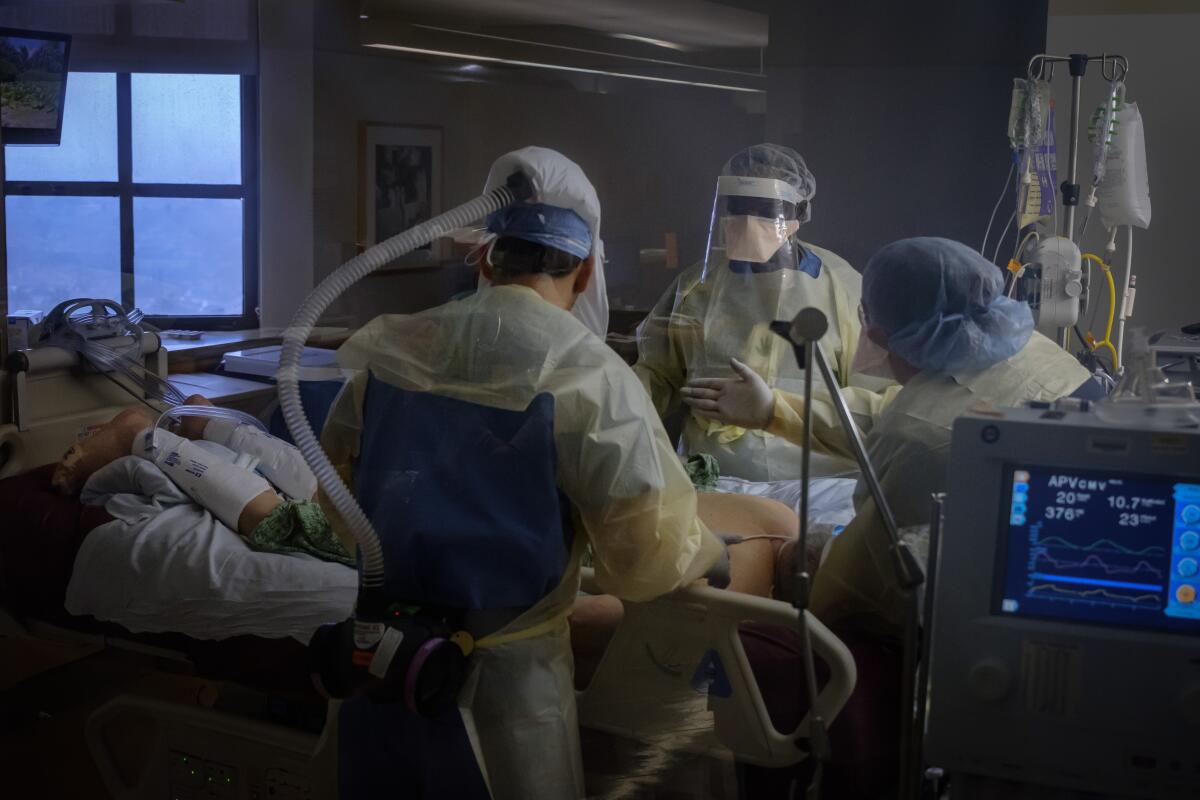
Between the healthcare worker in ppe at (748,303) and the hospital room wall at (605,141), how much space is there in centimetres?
4

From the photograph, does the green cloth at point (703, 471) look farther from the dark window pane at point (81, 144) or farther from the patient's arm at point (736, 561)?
the dark window pane at point (81, 144)

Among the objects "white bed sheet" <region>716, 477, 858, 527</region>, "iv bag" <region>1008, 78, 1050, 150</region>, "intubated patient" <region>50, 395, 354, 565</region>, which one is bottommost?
"intubated patient" <region>50, 395, 354, 565</region>

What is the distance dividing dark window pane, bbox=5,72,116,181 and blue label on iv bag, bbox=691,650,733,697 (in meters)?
1.28

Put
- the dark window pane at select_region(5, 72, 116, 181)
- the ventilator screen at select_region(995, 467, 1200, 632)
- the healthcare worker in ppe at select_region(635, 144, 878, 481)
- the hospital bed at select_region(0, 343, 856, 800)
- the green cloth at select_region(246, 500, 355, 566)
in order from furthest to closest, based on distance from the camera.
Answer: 1. the dark window pane at select_region(5, 72, 116, 181)
2. the green cloth at select_region(246, 500, 355, 566)
3. the healthcare worker in ppe at select_region(635, 144, 878, 481)
4. the hospital bed at select_region(0, 343, 856, 800)
5. the ventilator screen at select_region(995, 467, 1200, 632)

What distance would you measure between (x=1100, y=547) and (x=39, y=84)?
1846 millimetres

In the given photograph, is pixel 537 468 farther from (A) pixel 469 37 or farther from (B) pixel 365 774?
(A) pixel 469 37

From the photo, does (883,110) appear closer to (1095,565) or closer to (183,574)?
(1095,565)

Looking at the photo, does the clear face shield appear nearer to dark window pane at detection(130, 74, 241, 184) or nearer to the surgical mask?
the surgical mask

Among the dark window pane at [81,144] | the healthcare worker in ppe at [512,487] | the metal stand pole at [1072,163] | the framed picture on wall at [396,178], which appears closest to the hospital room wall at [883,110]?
the metal stand pole at [1072,163]

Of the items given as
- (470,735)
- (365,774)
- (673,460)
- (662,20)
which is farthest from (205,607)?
(662,20)

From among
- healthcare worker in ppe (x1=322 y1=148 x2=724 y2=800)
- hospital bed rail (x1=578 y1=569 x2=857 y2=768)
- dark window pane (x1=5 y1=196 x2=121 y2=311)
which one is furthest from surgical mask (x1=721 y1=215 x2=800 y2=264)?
dark window pane (x1=5 y1=196 x2=121 y2=311)

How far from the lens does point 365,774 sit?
1.52 meters

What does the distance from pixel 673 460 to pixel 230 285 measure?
961 mm

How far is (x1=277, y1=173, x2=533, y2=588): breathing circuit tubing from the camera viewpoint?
1.44m
